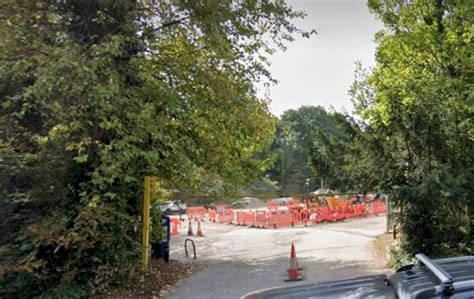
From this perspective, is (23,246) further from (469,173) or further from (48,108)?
(469,173)

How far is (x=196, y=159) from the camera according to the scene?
1016cm

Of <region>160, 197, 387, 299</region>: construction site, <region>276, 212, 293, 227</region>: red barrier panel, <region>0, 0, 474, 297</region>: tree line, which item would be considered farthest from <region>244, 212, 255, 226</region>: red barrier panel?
<region>0, 0, 474, 297</region>: tree line

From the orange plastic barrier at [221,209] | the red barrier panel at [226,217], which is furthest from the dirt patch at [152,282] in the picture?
the orange plastic barrier at [221,209]

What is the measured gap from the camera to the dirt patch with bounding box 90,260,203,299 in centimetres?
818

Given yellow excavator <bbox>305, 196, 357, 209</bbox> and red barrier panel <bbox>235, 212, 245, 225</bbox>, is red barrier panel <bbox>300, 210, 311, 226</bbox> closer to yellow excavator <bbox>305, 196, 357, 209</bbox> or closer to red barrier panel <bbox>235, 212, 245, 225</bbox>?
red barrier panel <bbox>235, 212, 245, 225</bbox>

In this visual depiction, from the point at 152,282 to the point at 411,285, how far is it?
739cm

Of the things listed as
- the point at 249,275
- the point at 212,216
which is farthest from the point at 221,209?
the point at 249,275

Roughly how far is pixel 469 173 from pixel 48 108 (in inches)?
326

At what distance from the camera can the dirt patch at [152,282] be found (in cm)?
818

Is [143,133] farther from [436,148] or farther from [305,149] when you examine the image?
[436,148]

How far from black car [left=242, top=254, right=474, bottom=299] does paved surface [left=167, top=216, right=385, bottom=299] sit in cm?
539

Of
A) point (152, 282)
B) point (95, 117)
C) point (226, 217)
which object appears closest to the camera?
point (95, 117)

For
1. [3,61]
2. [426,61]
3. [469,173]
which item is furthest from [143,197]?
[426,61]

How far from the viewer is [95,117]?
7.66 metres
